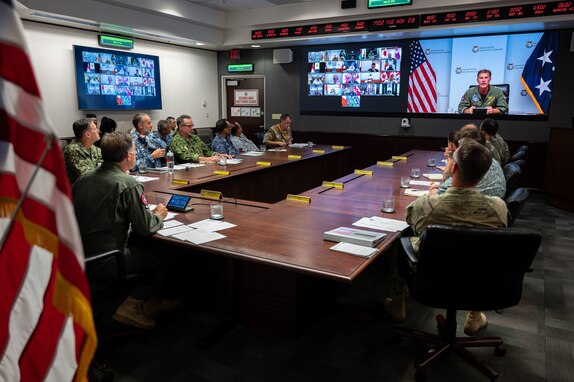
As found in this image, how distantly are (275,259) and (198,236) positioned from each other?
0.56 meters

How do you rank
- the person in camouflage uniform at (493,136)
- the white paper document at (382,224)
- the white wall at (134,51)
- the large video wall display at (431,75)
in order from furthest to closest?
the large video wall display at (431,75) < the white wall at (134,51) < the person in camouflage uniform at (493,136) < the white paper document at (382,224)

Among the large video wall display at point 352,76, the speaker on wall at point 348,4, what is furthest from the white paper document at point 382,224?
the large video wall display at point 352,76

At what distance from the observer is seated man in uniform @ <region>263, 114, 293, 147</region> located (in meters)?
6.93

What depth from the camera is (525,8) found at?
576 cm

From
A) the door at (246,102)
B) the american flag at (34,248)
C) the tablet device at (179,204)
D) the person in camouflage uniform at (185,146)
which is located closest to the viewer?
the american flag at (34,248)

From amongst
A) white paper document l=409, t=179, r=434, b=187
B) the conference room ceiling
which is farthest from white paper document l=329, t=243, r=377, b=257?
the conference room ceiling

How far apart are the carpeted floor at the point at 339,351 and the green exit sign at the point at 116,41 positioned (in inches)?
213

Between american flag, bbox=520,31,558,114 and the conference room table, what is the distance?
4.86 m

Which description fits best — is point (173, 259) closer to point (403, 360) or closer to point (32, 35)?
point (403, 360)

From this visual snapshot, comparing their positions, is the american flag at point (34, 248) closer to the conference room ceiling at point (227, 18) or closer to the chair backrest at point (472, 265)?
the chair backrest at point (472, 265)

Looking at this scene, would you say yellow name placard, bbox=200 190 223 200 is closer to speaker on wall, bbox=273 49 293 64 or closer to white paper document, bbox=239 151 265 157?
white paper document, bbox=239 151 265 157

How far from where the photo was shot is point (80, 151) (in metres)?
3.78

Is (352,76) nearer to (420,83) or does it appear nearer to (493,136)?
(420,83)

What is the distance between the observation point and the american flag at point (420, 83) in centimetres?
742
